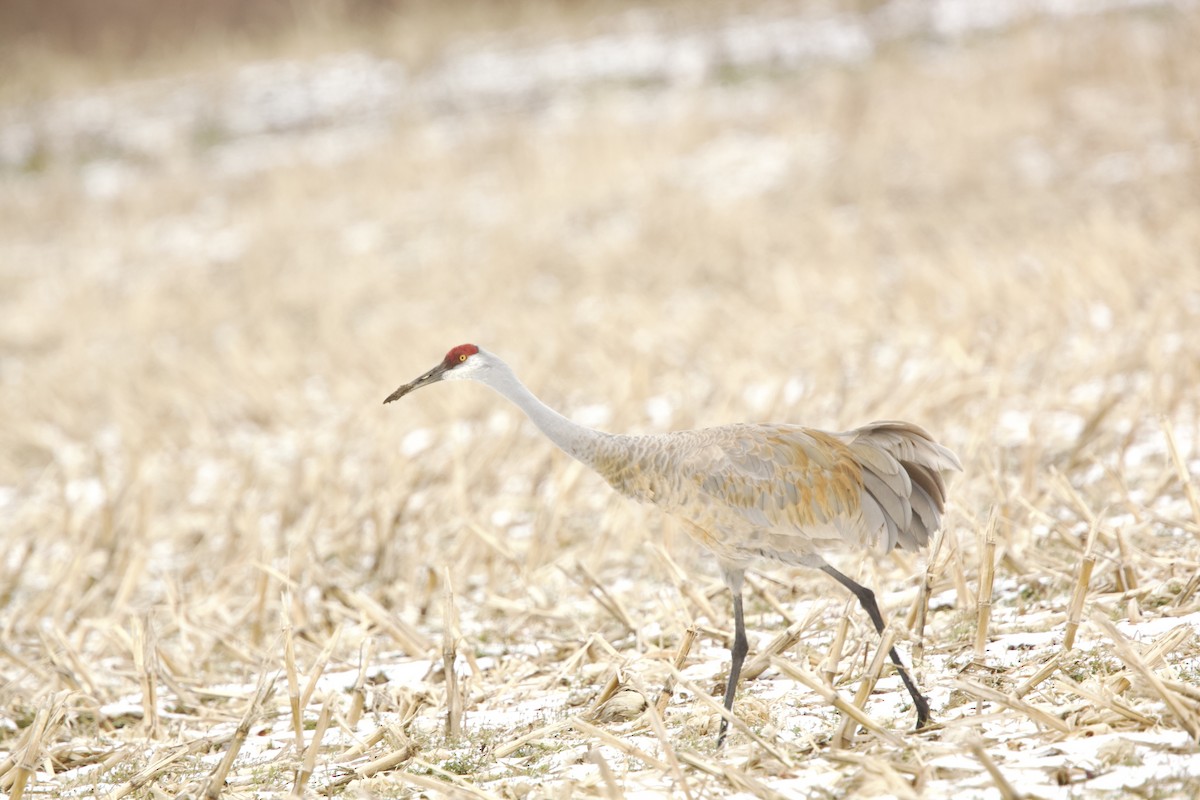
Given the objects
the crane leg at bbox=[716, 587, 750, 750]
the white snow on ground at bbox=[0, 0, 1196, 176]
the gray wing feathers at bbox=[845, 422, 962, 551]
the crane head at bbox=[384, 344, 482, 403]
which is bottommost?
the crane leg at bbox=[716, 587, 750, 750]

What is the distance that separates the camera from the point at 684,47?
14.5 m

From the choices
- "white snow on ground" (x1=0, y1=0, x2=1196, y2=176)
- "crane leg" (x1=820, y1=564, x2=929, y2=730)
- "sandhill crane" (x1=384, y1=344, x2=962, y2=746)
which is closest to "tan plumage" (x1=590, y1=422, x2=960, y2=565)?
"sandhill crane" (x1=384, y1=344, x2=962, y2=746)

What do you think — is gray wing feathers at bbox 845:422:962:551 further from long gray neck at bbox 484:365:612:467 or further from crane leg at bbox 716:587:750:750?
long gray neck at bbox 484:365:612:467

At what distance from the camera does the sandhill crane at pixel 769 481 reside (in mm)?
2943

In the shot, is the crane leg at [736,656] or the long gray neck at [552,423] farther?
the long gray neck at [552,423]

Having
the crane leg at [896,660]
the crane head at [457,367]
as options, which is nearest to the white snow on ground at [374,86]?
the crane head at [457,367]

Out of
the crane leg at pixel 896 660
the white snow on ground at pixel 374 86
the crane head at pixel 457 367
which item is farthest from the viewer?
the white snow on ground at pixel 374 86

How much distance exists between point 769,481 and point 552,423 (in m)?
0.57

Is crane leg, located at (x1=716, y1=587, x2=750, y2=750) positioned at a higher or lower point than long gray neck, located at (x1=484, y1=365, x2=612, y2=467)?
lower

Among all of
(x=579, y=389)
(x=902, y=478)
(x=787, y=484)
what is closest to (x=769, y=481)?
(x=787, y=484)

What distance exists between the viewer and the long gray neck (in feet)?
9.96

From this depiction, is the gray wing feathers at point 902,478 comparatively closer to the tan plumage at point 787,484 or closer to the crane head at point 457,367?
the tan plumage at point 787,484

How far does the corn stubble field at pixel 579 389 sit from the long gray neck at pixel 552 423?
0.49 metres

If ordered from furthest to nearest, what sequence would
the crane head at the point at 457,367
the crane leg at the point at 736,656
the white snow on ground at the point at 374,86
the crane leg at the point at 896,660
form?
the white snow on ground at the point at 374,86, the crane head at the point at 457,367, the crane leg at the point at 736,656, the crane leg at the point at 896,660
